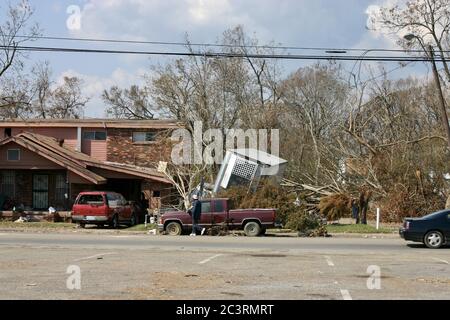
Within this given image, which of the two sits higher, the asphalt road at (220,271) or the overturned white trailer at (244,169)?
the overturned white trailer at (244,169)

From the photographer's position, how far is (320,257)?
1708 centimetres

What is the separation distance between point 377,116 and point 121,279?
115 feet

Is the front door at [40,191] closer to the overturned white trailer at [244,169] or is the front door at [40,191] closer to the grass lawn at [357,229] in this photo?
the overturned white trailer at [244,169]

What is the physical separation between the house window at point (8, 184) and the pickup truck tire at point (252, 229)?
1740 cm

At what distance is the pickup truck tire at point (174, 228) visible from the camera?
89.0 ft

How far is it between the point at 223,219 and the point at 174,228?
2242 mm

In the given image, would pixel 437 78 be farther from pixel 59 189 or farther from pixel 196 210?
pixel 59 189

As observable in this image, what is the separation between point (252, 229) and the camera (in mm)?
26672

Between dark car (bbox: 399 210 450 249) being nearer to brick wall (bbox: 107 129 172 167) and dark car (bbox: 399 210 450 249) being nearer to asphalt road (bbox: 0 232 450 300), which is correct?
asphalt road (bbox: 0 232 450 300)

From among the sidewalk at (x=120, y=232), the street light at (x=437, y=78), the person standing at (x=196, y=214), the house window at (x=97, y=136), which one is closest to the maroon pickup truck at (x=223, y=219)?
the person standing at (x=196, y=214)

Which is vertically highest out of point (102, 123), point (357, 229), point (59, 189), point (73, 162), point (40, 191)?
point (102, 123)

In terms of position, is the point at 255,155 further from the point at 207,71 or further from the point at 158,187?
the point at 207,71

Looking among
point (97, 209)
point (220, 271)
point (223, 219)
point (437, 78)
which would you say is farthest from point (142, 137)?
point (220, 271)

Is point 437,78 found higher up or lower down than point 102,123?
higher up
